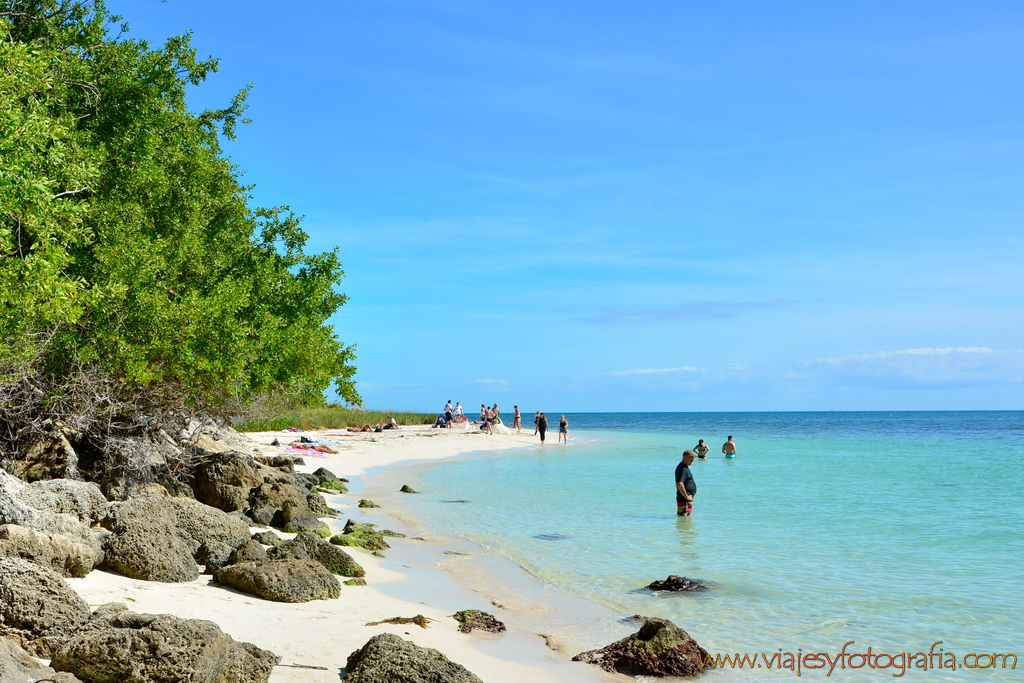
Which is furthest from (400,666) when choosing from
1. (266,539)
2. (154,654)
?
(266,539)

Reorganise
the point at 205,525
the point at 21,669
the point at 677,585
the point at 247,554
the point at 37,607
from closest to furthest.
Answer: the point at 21,669 → the point at 37,607 → the point at 247,554 → the point at 205,525 → the point at 677,585

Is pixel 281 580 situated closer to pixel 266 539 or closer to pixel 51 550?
pixel 51 550

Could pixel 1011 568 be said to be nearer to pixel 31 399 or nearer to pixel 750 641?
pixel 750 641

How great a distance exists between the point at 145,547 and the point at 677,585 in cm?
736

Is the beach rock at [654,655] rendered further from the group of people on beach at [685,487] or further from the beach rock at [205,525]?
the group of people on beach at [685,487]

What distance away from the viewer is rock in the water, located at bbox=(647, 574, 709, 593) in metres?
Answer: 11.3

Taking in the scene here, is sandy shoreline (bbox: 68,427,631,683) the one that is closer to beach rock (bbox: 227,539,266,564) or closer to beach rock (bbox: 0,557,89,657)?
beach rock (bbox: 227,539,266,564)

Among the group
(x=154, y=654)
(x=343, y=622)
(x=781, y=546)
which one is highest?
(x=154, y=654)

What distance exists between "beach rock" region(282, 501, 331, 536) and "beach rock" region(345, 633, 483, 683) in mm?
7412

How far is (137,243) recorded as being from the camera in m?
12.6

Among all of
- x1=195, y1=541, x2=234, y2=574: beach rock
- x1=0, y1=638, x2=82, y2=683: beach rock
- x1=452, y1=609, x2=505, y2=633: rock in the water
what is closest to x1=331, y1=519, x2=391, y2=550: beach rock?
x1=195, y1=541, x2=234, y2=574: beach rock

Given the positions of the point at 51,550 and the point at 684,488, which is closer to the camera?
the point at 51,550

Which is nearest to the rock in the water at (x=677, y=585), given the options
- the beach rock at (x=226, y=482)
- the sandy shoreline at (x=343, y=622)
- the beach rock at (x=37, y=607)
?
the sandy shoreline at (x=343, y=622)

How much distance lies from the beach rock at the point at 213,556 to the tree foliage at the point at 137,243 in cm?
351
